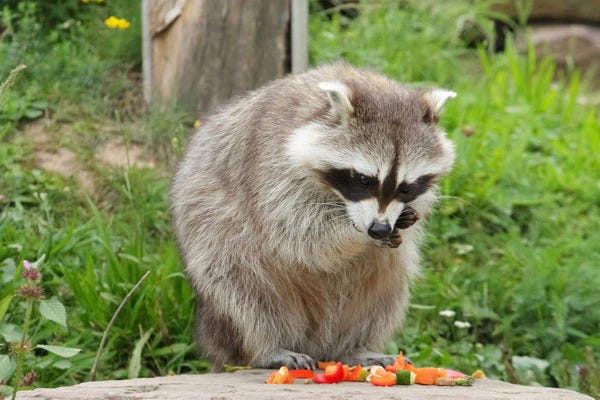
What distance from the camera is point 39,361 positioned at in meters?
4.12

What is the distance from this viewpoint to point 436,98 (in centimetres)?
397

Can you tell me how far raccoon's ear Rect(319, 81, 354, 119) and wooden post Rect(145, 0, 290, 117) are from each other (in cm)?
191

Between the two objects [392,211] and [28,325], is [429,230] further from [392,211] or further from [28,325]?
[28,325]

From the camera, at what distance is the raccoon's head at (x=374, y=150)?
359 cm

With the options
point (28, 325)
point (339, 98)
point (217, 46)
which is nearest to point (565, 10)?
point (217, 46)

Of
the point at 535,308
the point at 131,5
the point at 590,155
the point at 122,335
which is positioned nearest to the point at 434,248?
the point at 535,308

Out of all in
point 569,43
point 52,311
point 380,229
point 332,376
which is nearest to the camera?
point 52,311

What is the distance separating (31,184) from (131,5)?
138 cm

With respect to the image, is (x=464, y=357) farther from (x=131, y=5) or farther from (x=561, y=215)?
(x=131, y=5)

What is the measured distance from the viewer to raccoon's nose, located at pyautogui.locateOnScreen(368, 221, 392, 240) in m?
3.54

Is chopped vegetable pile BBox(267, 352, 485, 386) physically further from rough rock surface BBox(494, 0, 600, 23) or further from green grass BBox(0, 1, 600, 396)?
rough rock surface BBox(494, 0, 600, 23)

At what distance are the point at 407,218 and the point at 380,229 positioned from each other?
0.30 m

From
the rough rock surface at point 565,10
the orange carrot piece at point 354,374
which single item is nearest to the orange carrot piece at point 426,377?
the orange carrot piece at point 354,374

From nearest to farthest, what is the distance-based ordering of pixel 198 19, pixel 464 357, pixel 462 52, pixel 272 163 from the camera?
pixel 272 163, pixel 464 357, pixel 198 19, pixel 462 52
